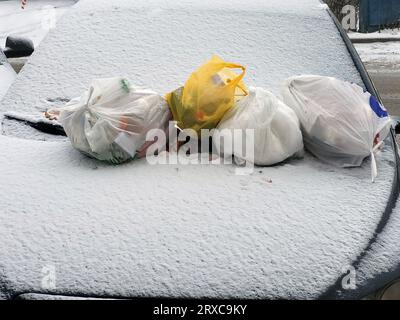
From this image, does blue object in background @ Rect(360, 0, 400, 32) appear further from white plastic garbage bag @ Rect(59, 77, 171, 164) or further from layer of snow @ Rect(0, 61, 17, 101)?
white plastic garbage bag @ Rect(59, 77, 171, 164)

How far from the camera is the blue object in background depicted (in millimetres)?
11633

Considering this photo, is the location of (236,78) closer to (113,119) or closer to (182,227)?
(113,119)

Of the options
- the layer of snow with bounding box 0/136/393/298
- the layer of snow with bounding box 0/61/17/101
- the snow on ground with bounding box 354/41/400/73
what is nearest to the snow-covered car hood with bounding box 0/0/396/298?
the layer of snow with bounding box 0/136/393/298

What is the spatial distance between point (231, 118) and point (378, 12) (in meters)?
10.1

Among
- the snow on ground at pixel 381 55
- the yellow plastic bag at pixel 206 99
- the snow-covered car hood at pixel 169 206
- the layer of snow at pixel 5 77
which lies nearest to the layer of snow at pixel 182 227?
the snow-covered car hood at pixel 169 206

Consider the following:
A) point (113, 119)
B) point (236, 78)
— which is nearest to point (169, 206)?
point (113, 119)

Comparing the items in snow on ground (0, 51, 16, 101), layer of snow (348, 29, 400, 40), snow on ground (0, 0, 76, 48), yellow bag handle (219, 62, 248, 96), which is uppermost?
yellow bag handle (219, 62, 248, 96)

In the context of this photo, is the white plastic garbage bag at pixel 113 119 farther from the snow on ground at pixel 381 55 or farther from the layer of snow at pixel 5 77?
the snow on ground at pixel 381 55

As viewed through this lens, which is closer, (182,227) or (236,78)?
(182,227)

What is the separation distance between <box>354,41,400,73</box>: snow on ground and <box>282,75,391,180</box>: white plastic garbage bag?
684cm

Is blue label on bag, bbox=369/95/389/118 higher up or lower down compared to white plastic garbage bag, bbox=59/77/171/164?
lower down

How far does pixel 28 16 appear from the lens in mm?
13320

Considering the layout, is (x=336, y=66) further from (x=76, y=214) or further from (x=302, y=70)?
(x=76, y=214)
